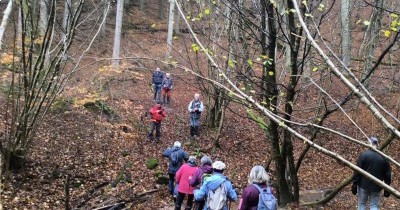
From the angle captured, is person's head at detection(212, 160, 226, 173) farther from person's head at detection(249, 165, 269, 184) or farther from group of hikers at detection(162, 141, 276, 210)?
person's head at detection(249, 165, 269, 184)

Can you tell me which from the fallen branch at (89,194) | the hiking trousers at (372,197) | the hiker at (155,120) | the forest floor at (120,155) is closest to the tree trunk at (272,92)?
the forest floor at (120,155)

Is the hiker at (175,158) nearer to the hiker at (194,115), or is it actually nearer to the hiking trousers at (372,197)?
the hiking trousers at (372,197)

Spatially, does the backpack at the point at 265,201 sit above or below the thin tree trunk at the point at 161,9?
below

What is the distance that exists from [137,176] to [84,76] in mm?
9088

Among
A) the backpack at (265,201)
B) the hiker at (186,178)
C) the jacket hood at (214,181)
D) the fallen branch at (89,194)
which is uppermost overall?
the backpack at (265,201)

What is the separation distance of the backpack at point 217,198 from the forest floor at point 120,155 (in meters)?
1.77

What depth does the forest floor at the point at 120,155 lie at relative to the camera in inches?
351

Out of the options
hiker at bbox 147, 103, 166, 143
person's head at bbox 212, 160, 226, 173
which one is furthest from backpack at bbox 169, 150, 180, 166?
hiker at bbox 147, 103, 166, 143

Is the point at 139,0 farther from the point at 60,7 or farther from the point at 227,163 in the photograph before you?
the point at 227,163

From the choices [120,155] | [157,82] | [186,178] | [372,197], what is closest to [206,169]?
[186,178]

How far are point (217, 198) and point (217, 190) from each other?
0.12 meters

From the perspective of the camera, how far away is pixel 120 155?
12.0 metres

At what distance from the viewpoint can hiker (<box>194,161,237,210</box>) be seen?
636 centimetres

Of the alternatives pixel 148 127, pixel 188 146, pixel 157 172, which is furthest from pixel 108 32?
pixel 157 172
